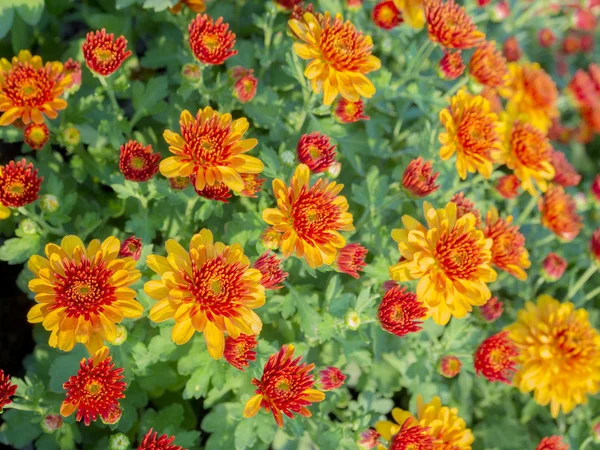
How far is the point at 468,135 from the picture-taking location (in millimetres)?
2031

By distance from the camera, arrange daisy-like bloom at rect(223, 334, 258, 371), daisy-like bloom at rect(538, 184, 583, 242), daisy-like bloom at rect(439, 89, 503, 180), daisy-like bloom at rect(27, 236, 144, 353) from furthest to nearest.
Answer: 1. daisy-like bloom at rect(538, 184, 583, 242)
2. daisy-like bloom at rect(439, 89, 503, 180)
3. daisy-like bloom at rect(223, 334, 258, 371)
4. daisy-like bloom at rect(27, 236, 144, 353)

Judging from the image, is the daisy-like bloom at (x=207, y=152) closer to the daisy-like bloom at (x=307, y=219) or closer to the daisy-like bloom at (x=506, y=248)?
the daisy-like bloom at (x=307, y=219)

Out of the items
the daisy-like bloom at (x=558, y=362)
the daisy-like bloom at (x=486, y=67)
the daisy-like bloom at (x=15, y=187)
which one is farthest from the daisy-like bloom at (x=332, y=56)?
the daisy-like bloom at (x=558, y=362)

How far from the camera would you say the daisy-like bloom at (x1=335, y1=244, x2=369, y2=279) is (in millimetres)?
1764

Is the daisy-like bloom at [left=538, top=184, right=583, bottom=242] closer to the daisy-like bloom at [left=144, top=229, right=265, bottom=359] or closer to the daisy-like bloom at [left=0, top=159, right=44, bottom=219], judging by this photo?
the daisy-like bloom at [left=144, top=229, right=265, bottom=359]

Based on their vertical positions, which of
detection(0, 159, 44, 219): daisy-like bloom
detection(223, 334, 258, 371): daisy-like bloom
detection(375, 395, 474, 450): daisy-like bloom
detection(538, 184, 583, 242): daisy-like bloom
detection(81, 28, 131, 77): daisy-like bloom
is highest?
detection(81, 28, 131, 77): daisy-like bloom

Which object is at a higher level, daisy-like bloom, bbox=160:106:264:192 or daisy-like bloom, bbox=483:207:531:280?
daisy-like bloom, bbox=160:106:264:192

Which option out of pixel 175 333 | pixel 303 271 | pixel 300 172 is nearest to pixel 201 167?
pixel 300 172

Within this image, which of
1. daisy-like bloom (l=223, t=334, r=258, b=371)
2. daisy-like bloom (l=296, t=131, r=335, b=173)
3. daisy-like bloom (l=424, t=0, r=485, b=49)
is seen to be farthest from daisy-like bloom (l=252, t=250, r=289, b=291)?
daisy-like bloom (l=424, t=0, r=485, b=49)

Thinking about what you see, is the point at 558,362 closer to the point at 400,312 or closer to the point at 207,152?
the point at 400,312

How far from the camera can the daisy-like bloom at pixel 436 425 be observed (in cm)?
193

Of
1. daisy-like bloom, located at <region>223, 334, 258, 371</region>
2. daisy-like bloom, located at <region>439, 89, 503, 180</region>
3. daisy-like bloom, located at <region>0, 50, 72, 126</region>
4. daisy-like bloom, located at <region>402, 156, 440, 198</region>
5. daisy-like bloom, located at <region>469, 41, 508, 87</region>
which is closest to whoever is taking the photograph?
daisy-like bloom, located at <region>223, 334, 258, 371</region>

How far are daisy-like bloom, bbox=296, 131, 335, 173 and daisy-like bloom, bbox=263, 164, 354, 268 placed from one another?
83mm

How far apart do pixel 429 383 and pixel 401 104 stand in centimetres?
127
